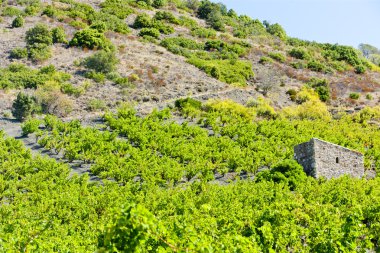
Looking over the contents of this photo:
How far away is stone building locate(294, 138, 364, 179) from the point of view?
24.2m

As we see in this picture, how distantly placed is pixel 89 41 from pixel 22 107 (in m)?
18.0

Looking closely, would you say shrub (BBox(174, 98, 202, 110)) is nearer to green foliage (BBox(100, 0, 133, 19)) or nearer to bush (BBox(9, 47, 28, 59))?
bush (BBox(9, 47, 28, 59))

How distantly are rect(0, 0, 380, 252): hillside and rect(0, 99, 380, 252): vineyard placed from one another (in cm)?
8

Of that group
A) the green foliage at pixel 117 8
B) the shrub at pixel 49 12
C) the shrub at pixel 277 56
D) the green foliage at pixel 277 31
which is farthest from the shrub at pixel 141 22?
the green foliage at pixel 277 31

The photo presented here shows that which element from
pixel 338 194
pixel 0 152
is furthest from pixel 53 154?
pixel 338 194

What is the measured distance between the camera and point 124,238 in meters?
7.56

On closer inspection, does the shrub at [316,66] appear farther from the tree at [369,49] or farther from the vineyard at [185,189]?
the tree at [369,49]

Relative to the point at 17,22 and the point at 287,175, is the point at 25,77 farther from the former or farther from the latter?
the point at 287,175

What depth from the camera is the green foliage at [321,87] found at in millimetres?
45312

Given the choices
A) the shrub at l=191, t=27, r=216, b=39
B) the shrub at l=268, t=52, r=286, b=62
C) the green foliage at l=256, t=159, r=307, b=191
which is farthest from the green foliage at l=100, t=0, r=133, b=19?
the green foliage at l=256, t=159, r=307, b=191

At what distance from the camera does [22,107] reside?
2998cm

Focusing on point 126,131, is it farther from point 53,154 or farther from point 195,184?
point 195,184

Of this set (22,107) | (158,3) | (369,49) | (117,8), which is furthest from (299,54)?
(369,49)

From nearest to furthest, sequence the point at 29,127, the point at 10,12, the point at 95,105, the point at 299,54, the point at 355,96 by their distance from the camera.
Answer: the point at 29,127
the point at 95,105
the point at 355,96
the point at 10,12
the point at 299,54
